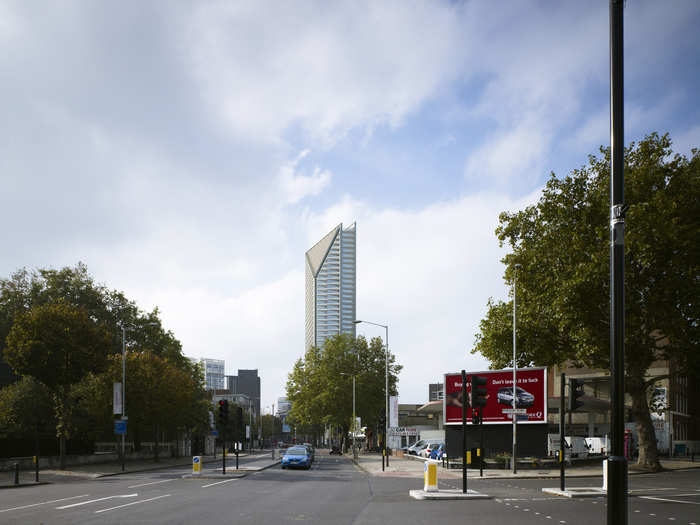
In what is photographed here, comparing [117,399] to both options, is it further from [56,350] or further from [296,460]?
[296,460]

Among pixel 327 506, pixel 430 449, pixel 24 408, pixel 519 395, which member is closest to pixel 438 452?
pixel 430 449

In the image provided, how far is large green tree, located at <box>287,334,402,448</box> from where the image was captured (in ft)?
263

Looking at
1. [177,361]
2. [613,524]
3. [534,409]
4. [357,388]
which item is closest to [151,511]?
[613,524]

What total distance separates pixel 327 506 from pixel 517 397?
24.9m

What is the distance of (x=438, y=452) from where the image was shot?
46.8m

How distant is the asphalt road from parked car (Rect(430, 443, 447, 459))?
21059 millimetres

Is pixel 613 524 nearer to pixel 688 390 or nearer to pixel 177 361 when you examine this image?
pixel 177 361

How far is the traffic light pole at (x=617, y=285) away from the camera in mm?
5887

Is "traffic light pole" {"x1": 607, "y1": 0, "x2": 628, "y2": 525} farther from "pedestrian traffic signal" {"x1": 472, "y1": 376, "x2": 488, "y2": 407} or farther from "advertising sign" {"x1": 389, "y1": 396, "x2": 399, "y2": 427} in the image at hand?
"advertising sign" {"x1": 389, "y1": 396, "x2": 399, "y2": 427}

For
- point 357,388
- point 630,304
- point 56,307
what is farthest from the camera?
point 357,388

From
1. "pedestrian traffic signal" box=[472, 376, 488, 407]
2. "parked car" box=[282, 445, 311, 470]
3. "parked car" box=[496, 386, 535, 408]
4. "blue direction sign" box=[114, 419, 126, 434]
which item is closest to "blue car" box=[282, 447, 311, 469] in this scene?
"parked car" box=[282, 445, 311, 470]

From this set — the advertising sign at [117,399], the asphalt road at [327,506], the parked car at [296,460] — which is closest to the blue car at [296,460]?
the parked car at [296,460]

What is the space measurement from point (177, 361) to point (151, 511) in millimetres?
58452

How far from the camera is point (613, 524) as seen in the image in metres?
5.81
